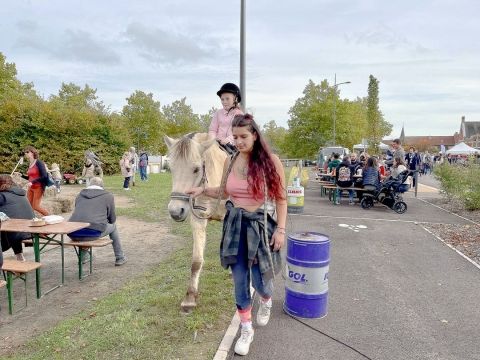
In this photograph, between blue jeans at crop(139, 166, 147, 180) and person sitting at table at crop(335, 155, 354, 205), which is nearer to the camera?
person sitting at table at crop(335, 155, 354, 205)

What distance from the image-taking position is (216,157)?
4.36 metres

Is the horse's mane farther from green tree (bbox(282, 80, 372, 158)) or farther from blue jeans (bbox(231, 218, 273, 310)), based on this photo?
green tree (bbox(282, 80, 372, 158))

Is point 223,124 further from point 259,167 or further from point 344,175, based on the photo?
point 344,175

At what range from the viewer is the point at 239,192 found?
10.3 ft

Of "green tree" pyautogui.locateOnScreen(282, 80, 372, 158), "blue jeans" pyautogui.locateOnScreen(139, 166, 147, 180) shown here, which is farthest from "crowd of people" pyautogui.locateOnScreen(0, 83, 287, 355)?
"green tree" pyautogui.locateOnScreen(282, 80, 372, 158)

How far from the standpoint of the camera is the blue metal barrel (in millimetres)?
3863

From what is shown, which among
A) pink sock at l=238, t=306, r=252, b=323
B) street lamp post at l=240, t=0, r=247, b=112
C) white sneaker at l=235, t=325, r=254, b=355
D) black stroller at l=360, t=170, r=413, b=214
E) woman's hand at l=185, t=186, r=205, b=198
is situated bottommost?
white sneaker at l=235, t=325, r=254, b=355

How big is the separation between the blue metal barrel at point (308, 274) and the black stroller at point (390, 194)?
816 cm

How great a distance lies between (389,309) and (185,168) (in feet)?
9.51

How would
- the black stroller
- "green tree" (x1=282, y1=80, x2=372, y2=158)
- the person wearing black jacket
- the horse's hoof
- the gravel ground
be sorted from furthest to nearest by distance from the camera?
"green tree" (x1=282, y1=80, x2=372, y2=158) < the black stroller < the person wearing black jacket < the gravel ground < the horse's hoof

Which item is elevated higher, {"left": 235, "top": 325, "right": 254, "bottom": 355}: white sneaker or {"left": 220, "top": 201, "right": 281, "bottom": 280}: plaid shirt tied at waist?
{"left": 220, "top": 201, "right": 281, "bottom": 280}: plaid shirt tied at waist

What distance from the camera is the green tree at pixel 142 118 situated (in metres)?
37.1

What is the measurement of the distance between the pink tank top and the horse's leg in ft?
4.21

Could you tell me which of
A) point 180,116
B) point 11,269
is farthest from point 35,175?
point 180,116
